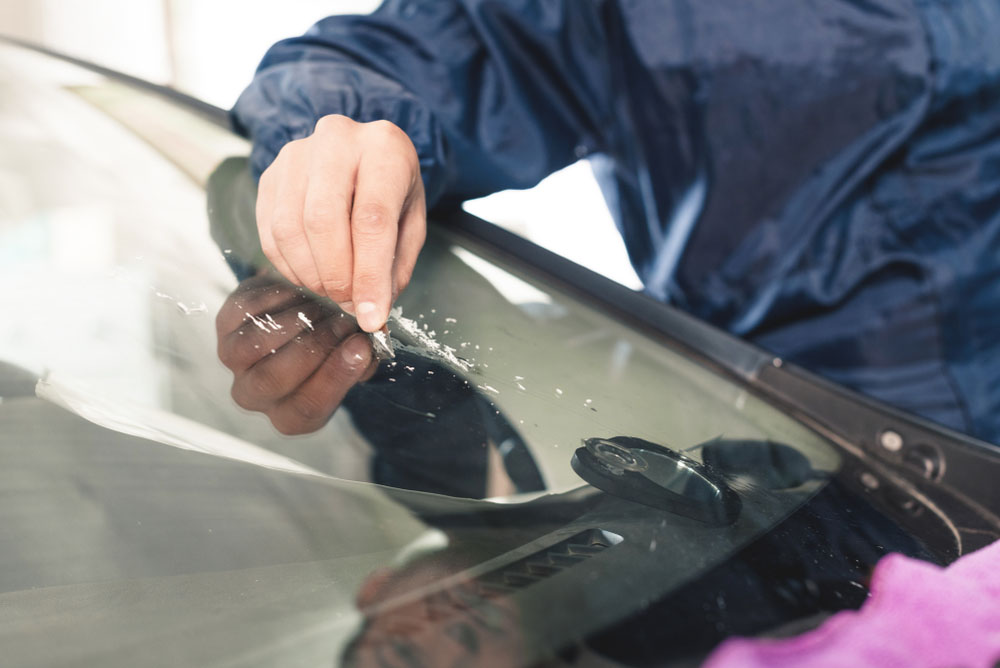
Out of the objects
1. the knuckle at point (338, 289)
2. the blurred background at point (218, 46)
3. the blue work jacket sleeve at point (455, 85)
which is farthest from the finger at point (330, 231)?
the blurred background at point (218, 46)

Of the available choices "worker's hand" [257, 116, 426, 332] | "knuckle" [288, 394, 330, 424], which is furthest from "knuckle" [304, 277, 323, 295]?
"knuckle" [288, 394, 330, 424]

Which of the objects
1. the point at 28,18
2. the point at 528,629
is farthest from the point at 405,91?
the point at 28,18

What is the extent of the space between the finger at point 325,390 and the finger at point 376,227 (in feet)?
0.07

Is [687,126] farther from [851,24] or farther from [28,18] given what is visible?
[28,18]

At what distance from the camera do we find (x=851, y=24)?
66cm

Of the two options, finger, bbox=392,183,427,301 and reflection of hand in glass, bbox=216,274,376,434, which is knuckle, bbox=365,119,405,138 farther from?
reflection of hand in glass, bbox=216,274,376,434

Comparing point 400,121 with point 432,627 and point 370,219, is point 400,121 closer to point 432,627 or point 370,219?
point 370,219

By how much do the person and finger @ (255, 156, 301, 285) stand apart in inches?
4.3

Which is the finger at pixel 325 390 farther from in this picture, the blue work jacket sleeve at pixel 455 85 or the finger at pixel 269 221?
the blue work jacket sleeve at pixel 455 85

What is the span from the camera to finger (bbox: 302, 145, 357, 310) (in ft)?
1.35

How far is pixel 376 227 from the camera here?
0.42m

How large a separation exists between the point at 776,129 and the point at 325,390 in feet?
1.91

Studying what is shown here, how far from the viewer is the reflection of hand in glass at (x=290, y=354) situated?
336mm

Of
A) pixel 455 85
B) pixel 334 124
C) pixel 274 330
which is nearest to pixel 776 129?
pixel 455 85
